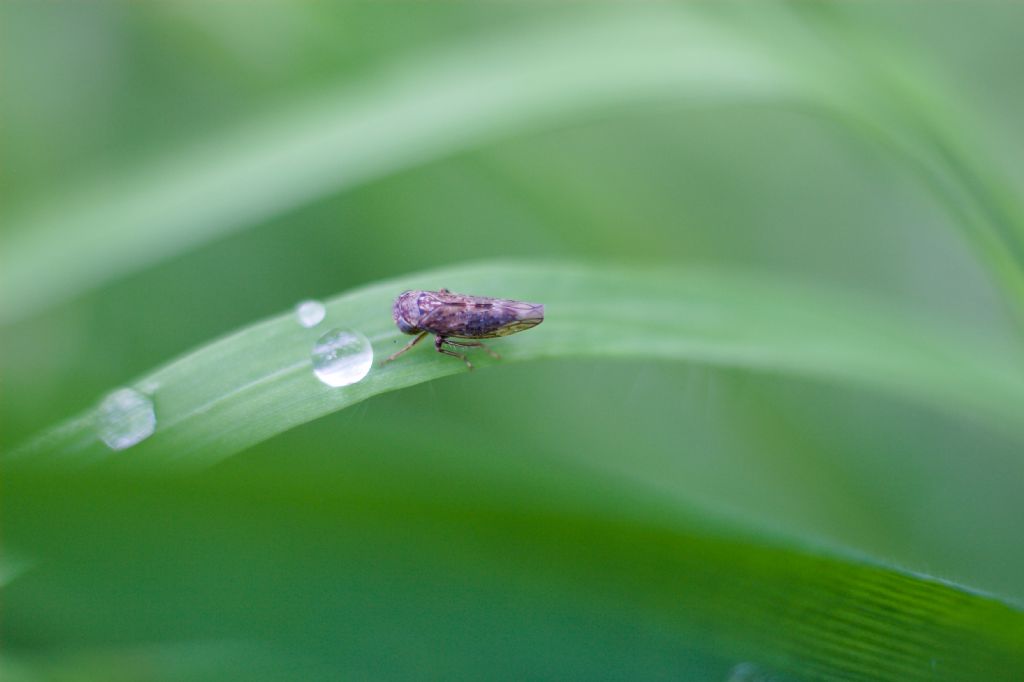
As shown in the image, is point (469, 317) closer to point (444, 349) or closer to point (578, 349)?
point (444, 349)

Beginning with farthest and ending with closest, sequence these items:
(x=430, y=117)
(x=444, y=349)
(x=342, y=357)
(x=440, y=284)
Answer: (x=430, y=117) < (x=444, y=349) < (x=440, y=284) < (x=342, y=357)

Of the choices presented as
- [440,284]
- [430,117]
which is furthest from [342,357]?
[430,117]

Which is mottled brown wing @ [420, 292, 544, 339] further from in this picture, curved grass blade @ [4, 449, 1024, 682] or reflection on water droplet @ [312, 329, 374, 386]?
curved grass blade @ [4, 449, 1024, 682]

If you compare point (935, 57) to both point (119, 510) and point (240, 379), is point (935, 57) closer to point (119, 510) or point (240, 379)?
point (240, 379)

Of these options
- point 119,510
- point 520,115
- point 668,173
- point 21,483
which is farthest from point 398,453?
point 668,173

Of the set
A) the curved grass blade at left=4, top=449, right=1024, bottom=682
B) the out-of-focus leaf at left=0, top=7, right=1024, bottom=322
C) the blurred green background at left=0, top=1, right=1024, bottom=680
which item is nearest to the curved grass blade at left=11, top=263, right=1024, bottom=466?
the blurred green background at left=0, top=1, right=1024, bottom=680

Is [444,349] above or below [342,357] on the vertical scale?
above

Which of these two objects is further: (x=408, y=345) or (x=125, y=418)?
(x=408, y=345)
